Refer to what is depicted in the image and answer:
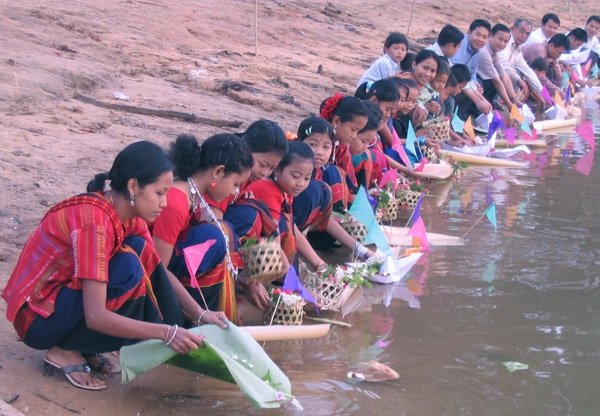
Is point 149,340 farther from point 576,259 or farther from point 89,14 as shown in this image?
point 89,14

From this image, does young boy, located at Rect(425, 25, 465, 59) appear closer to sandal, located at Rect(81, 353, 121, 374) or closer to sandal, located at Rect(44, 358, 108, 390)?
sandal, located at Rect(81, 353, 121, 374)

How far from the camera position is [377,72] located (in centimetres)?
802

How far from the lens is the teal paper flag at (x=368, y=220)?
5.39m

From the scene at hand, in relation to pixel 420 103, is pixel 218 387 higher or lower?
lower

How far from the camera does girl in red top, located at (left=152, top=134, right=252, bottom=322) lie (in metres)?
3.94

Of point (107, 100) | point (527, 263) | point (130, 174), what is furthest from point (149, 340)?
point (107, 100)

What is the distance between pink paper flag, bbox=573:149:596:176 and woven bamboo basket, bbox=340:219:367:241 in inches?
136

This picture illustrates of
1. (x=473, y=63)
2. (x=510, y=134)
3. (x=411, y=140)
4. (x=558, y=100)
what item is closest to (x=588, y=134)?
(x=510, y=134)

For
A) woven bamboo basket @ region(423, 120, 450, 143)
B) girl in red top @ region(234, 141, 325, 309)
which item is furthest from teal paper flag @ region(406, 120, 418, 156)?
girl in red top @ region(234, 141, 325, 309)

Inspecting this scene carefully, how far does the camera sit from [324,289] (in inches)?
182

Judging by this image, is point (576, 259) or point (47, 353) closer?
point (47, 353)

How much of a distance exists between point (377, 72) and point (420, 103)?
0.45 m

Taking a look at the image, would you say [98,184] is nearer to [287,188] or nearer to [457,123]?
[287,188]

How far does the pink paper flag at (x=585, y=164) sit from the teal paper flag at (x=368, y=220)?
11.5 ft
